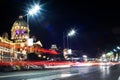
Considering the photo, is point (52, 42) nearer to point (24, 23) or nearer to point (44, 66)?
point (24, 23)

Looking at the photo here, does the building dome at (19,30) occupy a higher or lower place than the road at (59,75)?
higher

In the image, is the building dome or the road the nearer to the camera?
the road

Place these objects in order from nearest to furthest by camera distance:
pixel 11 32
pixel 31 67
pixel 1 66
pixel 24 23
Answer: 1. pixel 1 66
2. pixel 31 67
3. pixel 24 23
4. pixel 11 32

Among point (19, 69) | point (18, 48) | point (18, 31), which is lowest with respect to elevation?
point (19, 69)

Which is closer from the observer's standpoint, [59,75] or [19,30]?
[59,75]

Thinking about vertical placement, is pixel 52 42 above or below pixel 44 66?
above

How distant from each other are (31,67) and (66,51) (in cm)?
4554

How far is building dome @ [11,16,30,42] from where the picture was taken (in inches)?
5128

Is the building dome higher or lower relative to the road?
higher

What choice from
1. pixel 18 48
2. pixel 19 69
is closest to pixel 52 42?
pixel 18 48

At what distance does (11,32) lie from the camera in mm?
138625

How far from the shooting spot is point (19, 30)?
131 meters

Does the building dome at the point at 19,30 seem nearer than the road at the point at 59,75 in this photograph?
No

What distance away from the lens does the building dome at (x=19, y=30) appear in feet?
427
